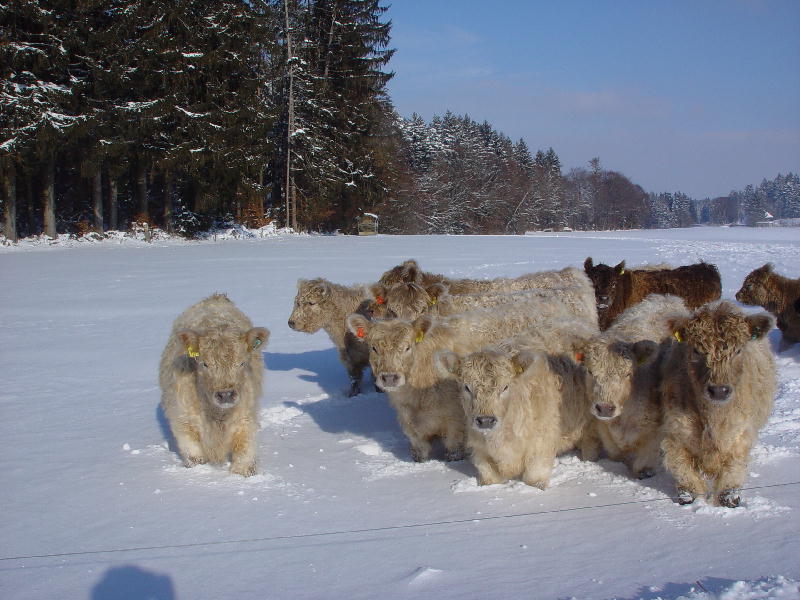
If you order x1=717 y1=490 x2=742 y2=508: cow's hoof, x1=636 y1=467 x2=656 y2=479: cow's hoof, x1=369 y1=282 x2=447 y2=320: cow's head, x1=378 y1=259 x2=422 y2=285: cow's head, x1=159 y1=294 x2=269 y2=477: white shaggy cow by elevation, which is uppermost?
x1=378 y1=259 x2=422 y2=285: cow's head

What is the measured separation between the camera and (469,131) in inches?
3172

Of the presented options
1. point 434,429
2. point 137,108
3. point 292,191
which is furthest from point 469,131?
point 434,429

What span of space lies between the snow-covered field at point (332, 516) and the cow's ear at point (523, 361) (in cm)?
103

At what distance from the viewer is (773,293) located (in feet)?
35.2

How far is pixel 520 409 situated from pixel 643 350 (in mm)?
1135

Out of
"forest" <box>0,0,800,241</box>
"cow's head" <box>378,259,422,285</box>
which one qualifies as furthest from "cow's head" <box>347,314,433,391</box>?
"forest" <box>0,0,800,241</box>

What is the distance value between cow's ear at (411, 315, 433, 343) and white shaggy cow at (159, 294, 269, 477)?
1458mm

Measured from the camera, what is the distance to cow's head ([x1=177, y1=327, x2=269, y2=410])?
17.8 ft

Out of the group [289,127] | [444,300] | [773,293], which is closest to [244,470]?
[444,300]

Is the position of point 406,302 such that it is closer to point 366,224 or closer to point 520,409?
point 520,409

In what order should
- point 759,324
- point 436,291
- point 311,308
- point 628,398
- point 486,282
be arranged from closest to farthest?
point 759,324 < point 628,398 < point 436,291 < point 311,308 < point 486,282

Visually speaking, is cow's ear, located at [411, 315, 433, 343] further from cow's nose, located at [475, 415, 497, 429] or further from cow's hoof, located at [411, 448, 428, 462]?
cow's nose, located at [475, 415, 497, 429]

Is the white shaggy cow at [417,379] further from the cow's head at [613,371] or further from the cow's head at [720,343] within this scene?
the cow's head at [720,343]

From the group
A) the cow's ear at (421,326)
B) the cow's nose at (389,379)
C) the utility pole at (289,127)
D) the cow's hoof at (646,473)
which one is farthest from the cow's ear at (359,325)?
the utility pole at (289,127)
